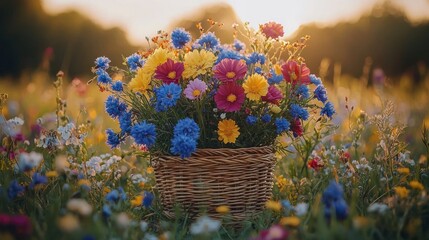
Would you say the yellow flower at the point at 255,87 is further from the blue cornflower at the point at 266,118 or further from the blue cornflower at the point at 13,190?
the blue cornflower at the point at 13,190

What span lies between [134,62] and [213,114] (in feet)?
1.54

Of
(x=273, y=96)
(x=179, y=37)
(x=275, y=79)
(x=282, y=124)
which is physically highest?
(x=179, y=37)

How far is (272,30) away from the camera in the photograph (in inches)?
98.3

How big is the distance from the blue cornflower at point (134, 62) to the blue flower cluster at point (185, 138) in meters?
0.48

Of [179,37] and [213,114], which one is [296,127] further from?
[179,37]

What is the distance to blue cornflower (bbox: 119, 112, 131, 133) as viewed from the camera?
2.43 meters

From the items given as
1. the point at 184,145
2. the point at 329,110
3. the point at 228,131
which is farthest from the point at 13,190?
the point at 329,110

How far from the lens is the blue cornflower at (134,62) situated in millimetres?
2499

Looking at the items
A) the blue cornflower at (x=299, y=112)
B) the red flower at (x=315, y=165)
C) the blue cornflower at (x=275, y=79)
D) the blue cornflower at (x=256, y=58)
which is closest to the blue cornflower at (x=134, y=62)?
the blue cornflower at (x=256, y=58)

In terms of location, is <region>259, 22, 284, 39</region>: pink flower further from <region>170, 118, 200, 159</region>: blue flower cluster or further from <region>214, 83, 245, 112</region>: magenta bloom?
<region>170, 118, 200, 159</region>: blue flower cluster

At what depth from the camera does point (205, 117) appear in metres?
2.42

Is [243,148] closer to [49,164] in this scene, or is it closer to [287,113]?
[287,113]

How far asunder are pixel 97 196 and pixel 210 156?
0.67 meters

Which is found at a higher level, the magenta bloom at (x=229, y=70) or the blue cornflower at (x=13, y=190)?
the magenta bloom at (x=229, y=70)
